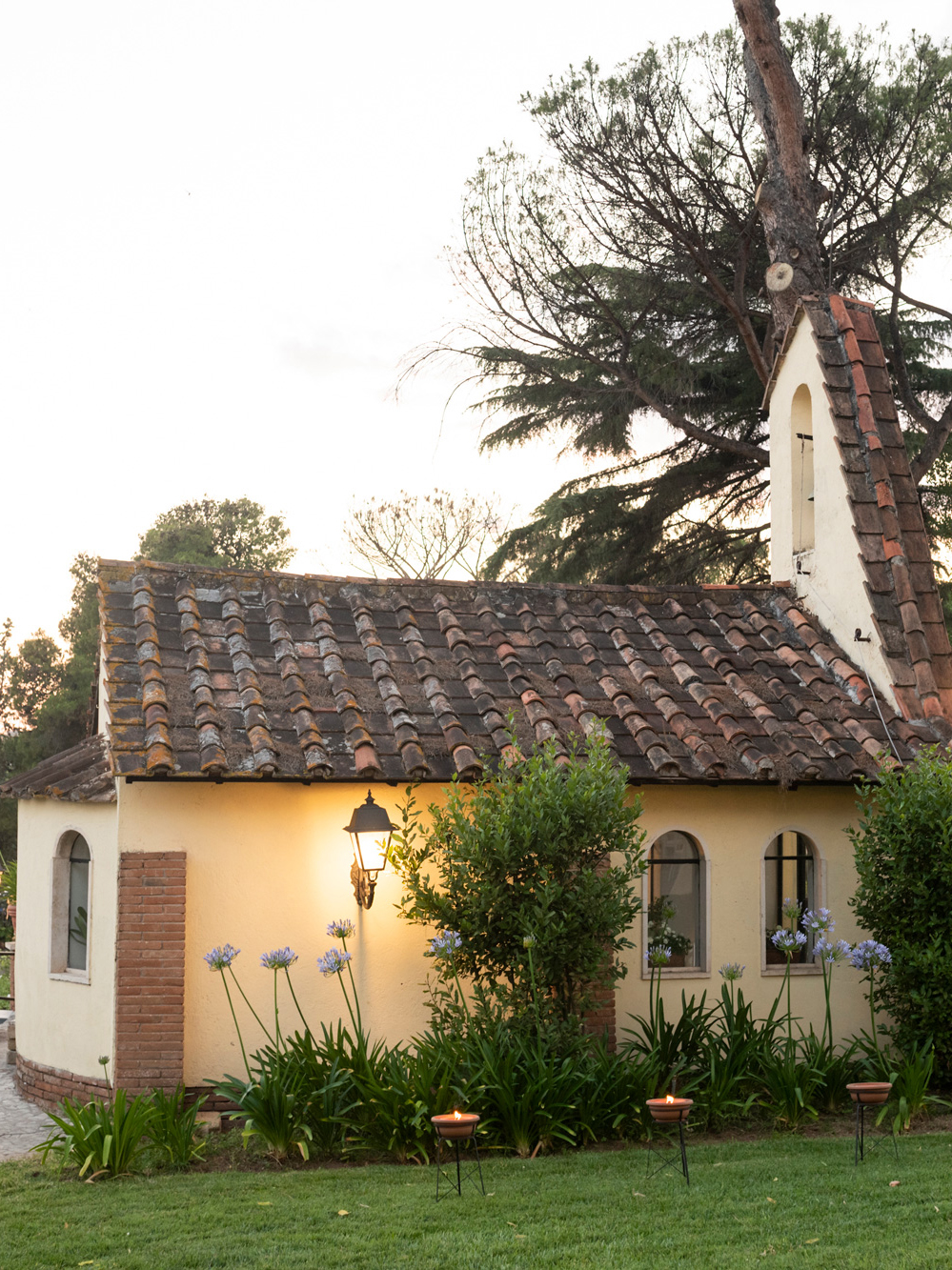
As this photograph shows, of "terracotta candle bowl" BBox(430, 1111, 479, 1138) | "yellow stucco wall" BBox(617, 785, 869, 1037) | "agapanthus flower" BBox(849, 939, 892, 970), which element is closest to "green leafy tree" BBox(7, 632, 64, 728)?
"yellow stucco wall" BBox(617, 785, 869, 1037)

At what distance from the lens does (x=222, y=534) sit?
39.1 meters

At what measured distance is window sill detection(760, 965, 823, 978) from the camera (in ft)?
34.4

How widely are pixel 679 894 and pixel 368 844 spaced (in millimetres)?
3285

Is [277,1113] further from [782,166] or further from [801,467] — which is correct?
[782,166]

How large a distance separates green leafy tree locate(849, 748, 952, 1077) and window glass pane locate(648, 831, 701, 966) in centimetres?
150

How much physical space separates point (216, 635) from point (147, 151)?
6.18m

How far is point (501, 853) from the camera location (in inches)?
332

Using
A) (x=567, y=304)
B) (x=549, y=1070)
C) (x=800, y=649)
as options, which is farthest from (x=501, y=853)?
(x=567, y=304)

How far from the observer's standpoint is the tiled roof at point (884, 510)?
A: 11.3m

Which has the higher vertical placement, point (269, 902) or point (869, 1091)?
point (269, 902)

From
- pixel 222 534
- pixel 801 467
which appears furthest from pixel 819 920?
pixel 222 534

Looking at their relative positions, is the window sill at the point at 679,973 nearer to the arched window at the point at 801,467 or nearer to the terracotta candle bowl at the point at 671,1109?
the terracotta candle bowl at the point at 671,1109

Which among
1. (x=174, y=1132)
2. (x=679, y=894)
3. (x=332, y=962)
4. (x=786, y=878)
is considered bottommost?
(x=174, y=1132)

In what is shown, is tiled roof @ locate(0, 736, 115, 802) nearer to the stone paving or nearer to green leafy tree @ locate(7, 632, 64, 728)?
the stone paving
